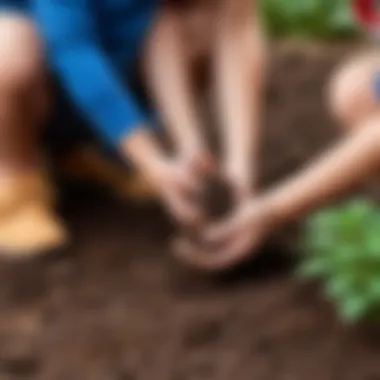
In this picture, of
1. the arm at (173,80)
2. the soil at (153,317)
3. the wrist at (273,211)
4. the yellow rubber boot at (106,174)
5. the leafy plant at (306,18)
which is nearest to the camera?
the soil at (153,317)

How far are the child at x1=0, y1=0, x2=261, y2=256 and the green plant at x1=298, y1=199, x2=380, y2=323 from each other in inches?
5.5

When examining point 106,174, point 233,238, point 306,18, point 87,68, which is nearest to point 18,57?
point 87,68

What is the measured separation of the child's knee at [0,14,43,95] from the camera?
1493 mm

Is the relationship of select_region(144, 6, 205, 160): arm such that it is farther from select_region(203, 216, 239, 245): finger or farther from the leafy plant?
the leafy plant

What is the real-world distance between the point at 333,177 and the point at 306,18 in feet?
3.15

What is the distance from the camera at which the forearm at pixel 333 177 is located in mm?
1292

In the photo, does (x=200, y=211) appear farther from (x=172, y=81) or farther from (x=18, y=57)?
(x=18, y=57)

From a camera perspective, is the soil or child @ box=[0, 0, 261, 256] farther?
child @ box=[0, 0, 261, 256]

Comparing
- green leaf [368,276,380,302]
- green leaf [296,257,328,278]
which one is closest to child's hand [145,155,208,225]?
green leaf [296,257,328,278]

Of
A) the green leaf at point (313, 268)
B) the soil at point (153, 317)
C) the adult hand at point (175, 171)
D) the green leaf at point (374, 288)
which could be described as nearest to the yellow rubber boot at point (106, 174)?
the soil at point (153, 317)

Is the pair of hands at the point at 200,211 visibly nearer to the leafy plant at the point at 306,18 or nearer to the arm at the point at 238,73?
the arm at the point at 238,73

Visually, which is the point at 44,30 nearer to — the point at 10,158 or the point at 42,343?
the point at 10,158

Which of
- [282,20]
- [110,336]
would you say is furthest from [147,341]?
[282,20]

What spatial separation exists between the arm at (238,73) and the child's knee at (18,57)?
0.78 feet
